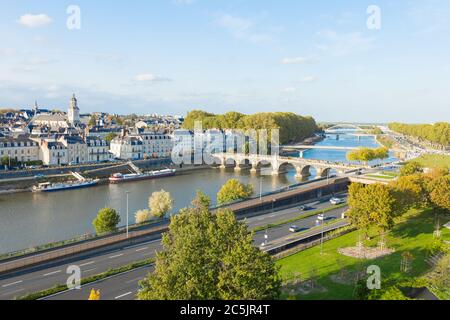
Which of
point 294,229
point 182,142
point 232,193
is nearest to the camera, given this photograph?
point 294,229

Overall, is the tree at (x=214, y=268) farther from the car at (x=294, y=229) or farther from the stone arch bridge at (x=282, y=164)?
the stone arch bridge at (x=282, y=164)

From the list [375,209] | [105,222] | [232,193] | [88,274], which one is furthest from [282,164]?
[88,274]

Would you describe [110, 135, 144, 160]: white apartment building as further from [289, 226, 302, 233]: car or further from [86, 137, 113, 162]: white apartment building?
[289, 226, 302, 233]: car

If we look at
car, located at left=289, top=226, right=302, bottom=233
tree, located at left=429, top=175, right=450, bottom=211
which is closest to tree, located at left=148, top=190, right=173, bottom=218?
car, located at left=289, top=226, right=302, bottom=233

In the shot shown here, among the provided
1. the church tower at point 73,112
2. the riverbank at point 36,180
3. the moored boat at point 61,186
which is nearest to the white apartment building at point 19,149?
the riverbank at point 36,180

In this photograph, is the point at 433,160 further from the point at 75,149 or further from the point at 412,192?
the point at 75,149

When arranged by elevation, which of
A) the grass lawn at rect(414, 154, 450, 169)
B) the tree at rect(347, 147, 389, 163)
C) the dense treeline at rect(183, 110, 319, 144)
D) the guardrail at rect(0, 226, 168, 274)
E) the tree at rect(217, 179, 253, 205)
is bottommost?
the guardrail at rect(0, 226, 168, 274)

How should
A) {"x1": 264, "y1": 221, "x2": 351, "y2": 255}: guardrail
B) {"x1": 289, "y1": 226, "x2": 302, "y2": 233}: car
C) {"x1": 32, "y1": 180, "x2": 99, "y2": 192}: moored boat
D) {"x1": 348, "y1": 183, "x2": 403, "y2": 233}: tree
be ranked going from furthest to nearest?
{"x1": 32, "y1": 180, "x2": 99, "y2": 192}: moored boat < {"x1": 289, "y1": 226, "x2": 302, "y2": 233}: car < {"x1": 348, "y1": 183, "x2": 403, "y2": 233}: tree < {"x1": 264, "y1": 221, "x2": 351, "y2": 255}: guardrail
